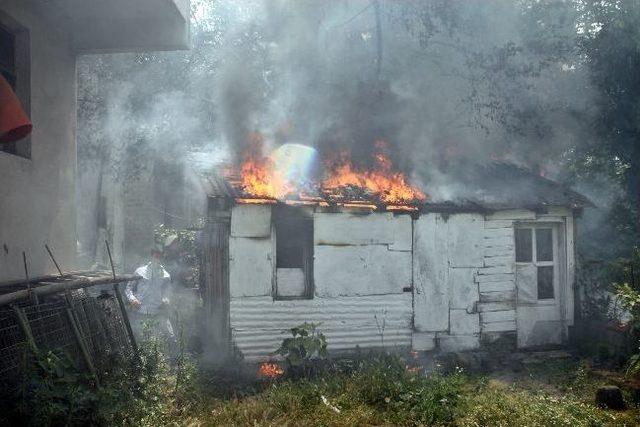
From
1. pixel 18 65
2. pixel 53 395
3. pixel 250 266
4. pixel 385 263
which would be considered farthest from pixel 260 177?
pixel 53 395

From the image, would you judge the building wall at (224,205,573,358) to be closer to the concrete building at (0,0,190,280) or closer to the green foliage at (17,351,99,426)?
the concrete building at (0,0,190,280)

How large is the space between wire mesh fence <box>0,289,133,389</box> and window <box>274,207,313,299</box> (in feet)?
11.1

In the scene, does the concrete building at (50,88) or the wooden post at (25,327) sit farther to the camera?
the concrete building at (50,88)

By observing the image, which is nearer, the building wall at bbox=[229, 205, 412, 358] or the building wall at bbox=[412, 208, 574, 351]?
the building wall at bbox=[229, 205, 412, 358]

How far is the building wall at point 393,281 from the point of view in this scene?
954 centimetres

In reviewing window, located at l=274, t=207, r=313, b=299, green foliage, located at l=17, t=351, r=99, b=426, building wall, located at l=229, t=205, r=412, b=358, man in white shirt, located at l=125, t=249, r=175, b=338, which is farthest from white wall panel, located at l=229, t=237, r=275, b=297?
green foliage, located at l=17, t=351, r=99, b=426

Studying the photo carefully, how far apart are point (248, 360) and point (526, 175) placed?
8506mm

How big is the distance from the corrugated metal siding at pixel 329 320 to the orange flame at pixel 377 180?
7.01 feet

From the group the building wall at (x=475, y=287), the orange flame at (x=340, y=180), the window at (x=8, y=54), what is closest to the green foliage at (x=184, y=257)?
the orange flame at (x=340, y=180)

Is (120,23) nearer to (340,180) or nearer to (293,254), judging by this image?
(293,254)

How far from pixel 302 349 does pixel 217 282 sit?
2377mm

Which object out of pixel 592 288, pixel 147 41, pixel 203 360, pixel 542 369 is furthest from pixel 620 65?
pixel 203 360

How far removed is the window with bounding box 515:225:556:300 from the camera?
11633mm

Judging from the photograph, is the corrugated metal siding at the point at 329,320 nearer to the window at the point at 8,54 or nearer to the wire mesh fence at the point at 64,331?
the wire mesh fence at the point at 64,331
